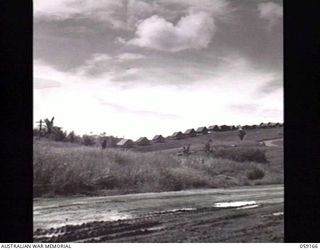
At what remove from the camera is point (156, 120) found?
12.7ft

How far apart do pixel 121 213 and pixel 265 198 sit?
4.15 feet

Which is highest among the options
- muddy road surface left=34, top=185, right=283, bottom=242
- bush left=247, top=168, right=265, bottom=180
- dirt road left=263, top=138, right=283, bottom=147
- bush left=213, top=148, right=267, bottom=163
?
dirt road left=263, top=138, right=283, bottom=147

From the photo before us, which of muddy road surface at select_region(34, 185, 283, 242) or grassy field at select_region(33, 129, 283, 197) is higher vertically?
grassy field at select_region(33, 129, 283, 197)

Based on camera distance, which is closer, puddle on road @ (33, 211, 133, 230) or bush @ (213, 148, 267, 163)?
puddle on road @ (33, 211, 133, 230)

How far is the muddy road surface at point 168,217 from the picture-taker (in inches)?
149

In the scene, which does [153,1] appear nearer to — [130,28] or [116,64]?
[130,28]

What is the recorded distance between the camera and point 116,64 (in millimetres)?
3805

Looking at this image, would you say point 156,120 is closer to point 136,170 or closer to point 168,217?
point 136,170

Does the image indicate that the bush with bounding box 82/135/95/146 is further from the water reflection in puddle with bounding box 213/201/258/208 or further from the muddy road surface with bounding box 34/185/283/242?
the water reflection in puddle with bounding box 213/201/258/208

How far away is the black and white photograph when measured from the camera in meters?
3.78

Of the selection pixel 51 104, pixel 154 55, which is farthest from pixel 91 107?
pixel 154 55

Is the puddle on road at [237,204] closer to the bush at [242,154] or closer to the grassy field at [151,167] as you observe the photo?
the grassy field at [151,167]

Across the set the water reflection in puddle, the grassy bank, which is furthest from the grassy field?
the water reflection in puddle

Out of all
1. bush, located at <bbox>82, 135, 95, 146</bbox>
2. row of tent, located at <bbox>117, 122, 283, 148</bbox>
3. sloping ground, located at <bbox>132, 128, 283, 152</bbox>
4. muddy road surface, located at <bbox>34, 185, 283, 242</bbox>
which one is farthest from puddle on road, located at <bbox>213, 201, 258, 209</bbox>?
bush, located at <bbox>82, 135, 95, 146</bbox>
